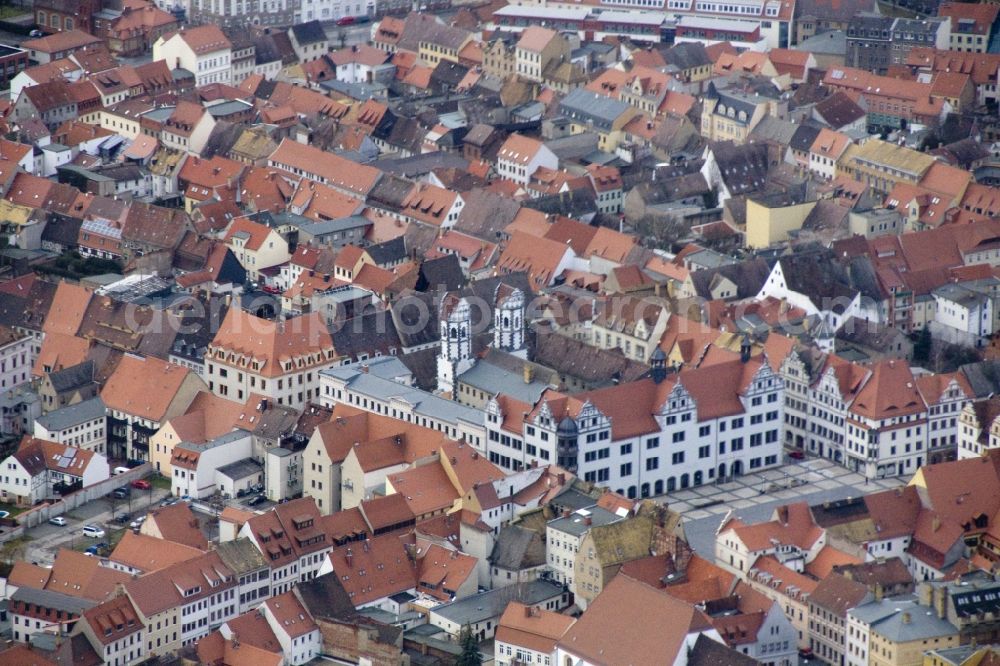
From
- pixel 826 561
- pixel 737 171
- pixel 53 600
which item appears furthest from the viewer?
pixel 737 171

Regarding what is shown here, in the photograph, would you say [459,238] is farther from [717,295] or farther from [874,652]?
[874,652]

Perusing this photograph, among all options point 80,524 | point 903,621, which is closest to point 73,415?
point 80,524

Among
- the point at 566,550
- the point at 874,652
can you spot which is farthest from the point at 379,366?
the point at 874,652

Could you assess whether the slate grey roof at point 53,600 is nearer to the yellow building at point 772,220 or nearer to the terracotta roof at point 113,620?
the terracotta roof at point 113,620

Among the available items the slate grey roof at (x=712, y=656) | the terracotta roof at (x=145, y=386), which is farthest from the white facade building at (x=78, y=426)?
the slate grey roof at (x=712, y=656)

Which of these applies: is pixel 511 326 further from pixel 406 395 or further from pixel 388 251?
pixel 388 251
